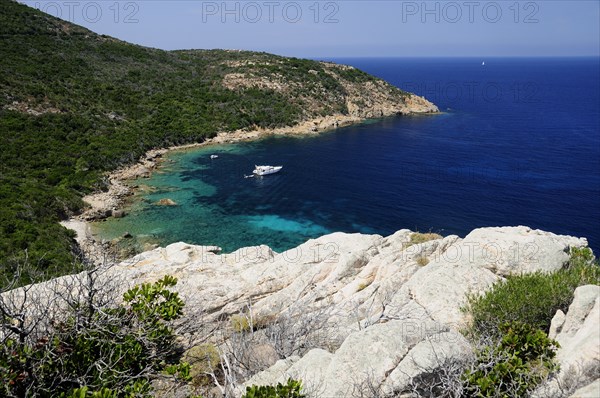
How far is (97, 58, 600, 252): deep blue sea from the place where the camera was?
43.4 metres

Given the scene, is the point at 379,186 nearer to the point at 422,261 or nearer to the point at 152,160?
the point at 152,160

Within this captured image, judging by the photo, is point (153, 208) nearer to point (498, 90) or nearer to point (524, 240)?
point (524, 240)

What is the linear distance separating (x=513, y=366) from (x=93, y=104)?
75.6m

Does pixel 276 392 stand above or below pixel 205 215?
above

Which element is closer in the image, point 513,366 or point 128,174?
point 513,366

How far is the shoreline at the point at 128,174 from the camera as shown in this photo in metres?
38.1

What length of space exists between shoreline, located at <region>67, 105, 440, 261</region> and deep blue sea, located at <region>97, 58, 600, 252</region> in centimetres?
191

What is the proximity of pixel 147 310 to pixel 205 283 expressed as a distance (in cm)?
703

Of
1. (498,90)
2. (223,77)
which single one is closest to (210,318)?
(223,77)

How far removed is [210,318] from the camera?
17.8m

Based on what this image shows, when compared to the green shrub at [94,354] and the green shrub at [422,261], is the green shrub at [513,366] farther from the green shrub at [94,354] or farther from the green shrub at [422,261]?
the green shrub at [422,261]

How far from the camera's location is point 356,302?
57.5 ft

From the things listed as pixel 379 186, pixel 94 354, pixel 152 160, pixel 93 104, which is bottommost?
pixel 379 186

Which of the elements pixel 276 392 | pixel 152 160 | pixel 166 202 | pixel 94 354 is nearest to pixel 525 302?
pixel 276 392
